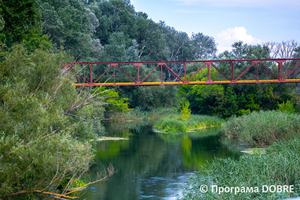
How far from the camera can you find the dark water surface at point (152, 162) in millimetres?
14984

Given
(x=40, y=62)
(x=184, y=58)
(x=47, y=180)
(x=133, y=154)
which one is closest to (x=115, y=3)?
(x=184, y=58)

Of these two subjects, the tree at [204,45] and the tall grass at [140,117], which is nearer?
the tall grass at [140,117]

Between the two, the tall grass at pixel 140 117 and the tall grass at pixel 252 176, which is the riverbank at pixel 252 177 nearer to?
the tall grass at pixel 252 176

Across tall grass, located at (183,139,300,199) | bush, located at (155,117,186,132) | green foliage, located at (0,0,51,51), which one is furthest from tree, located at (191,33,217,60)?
tall grass, located at (183,139,300,199)

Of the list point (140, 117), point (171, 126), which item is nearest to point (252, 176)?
point (171, 126)

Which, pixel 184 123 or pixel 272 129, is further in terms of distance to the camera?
pixel 184 123

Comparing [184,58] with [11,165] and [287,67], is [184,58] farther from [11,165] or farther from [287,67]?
[11,165]

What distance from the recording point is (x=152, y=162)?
21.3m

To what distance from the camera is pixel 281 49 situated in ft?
167

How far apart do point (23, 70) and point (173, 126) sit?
26.5 m

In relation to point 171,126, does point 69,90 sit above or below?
above

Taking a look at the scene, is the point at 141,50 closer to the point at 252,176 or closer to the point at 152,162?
the point at 152,162

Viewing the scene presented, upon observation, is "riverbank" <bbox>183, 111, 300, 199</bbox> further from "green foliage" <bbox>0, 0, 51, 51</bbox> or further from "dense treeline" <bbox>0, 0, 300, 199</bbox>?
"green foliage" <bbox>0, 0, 51, 51</bbox>

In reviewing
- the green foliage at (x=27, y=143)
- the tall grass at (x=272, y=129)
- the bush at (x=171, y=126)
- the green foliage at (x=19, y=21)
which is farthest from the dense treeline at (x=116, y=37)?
the green foliage at (x=27, y=143)
